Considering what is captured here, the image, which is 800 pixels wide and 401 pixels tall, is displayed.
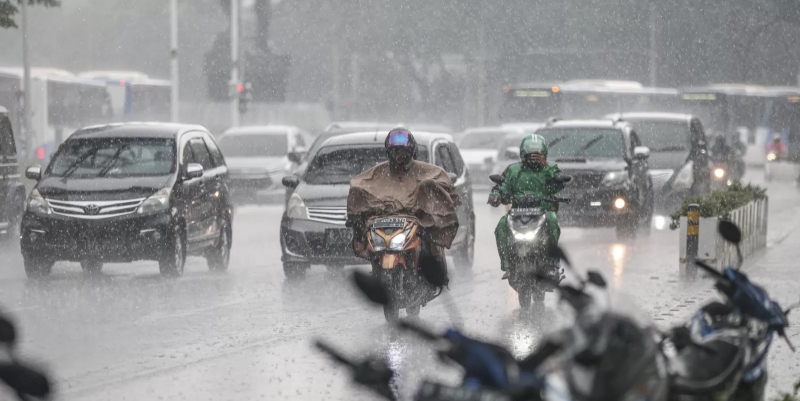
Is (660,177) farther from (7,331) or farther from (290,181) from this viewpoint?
(7,331)

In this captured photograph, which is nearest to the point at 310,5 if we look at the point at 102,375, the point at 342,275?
the point at 342,275

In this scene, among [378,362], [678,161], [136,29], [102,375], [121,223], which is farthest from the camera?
[136,29]

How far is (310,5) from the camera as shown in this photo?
75.6 metres

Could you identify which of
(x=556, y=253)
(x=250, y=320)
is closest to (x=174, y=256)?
(x=250, y=320)

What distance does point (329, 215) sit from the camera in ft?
50.2

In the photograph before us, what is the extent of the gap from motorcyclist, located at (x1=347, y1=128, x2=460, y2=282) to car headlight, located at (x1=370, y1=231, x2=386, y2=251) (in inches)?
6.7

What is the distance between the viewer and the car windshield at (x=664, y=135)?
26422mm

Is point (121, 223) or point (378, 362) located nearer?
point (378, 362)

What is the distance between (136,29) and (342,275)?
78.5 metres

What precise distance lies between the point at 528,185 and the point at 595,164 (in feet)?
30.9

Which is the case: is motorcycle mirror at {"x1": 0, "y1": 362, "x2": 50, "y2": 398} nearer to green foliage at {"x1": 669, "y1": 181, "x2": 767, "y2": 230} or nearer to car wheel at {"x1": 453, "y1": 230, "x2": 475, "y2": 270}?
green foliage at {"x1": 669, "y1": 181, "x2": 767, "y2": 230}

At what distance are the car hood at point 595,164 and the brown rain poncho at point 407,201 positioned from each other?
400 inches

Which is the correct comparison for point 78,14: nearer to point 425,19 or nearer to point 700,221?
point 425,19

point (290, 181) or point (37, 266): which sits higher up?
point (290, 181)
